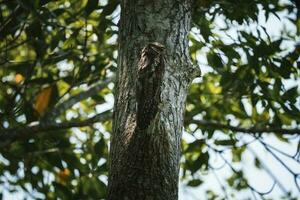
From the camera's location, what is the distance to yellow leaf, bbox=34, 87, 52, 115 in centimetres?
320

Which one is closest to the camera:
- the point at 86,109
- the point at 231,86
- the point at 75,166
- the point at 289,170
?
the point at 289,170

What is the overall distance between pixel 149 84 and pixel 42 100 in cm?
192

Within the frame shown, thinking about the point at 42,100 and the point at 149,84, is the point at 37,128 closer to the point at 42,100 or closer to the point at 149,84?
the point at 42,100

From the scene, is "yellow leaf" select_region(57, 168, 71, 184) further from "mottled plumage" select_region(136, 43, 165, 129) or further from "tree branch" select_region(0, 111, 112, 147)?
"mottled plumage" select_region(136, 43, 165, 129)

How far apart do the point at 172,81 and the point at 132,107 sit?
19 centimetres

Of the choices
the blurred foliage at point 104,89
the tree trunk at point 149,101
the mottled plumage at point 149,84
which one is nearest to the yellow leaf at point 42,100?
the blurred foliage at point 104,89

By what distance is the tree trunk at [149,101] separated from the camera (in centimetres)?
147

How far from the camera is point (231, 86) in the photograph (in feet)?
9.45

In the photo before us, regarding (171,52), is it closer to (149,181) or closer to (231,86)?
(149,181)

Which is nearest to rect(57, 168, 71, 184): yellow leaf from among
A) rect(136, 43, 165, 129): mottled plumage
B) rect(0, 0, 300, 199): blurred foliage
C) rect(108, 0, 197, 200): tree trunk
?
rect(0, 0, 300, 199): blurred foliage

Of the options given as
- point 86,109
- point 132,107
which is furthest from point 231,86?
point 86,109

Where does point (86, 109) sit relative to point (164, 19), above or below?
above

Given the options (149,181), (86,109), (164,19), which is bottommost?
(149,181)

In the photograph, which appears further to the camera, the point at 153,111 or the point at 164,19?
the point at 164,19
